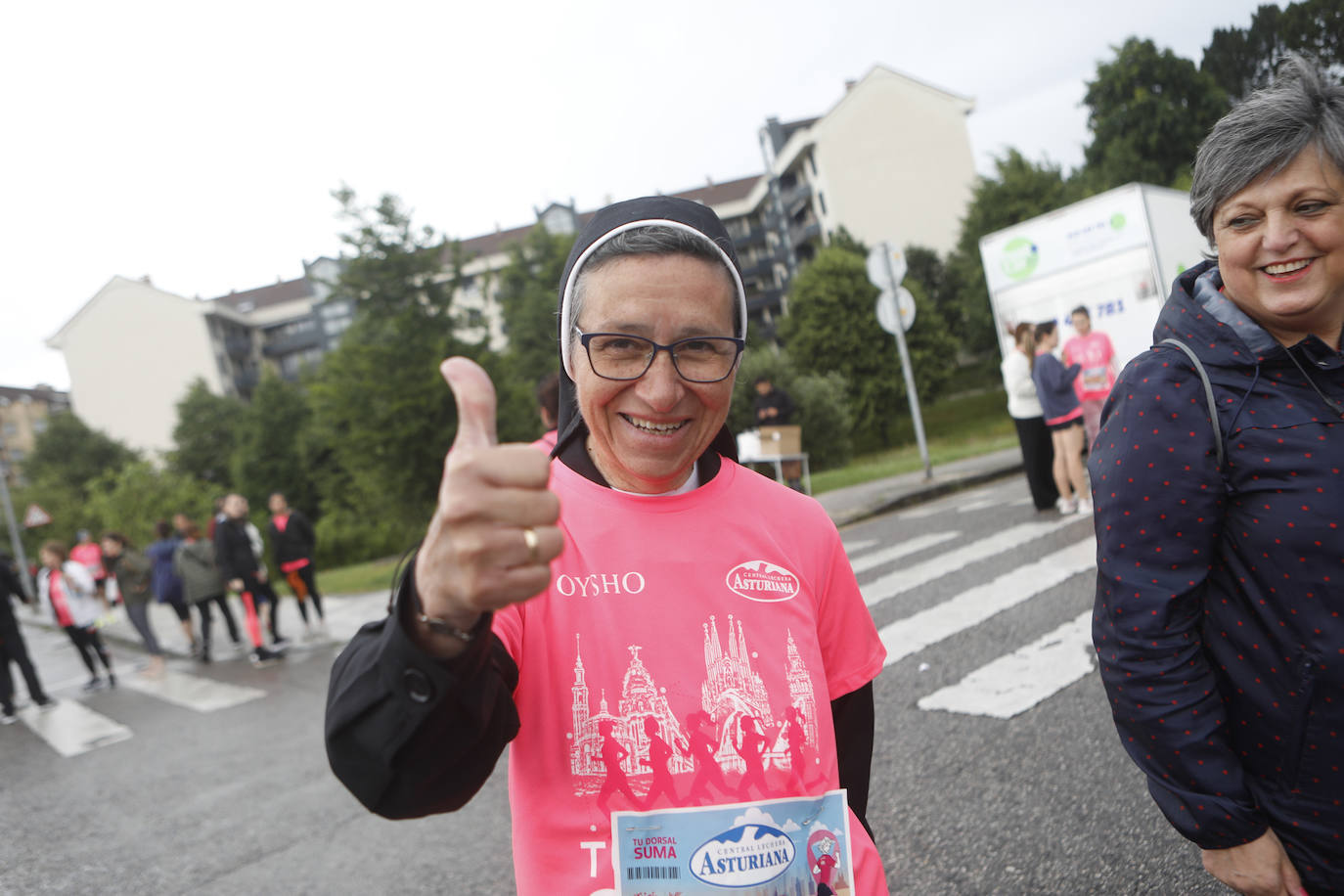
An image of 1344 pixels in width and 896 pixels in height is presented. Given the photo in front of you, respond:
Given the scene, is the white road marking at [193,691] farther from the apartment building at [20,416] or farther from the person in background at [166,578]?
the apartment building at [20,416]

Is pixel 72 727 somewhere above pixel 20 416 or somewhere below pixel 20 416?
below

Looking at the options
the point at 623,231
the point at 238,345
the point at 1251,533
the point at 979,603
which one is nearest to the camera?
the point at 623,231

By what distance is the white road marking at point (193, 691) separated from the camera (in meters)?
8.71

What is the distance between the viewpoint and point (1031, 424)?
913 centimetres

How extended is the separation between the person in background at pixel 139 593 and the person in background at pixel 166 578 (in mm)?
141

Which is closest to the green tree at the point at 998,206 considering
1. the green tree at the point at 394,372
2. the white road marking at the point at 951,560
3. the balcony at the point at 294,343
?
the green tree at the point at 394,372

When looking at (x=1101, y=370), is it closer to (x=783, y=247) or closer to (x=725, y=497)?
(x=725, y=497)

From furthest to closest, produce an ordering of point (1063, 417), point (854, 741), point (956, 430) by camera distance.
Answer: point (956, 430) < point (1063, 417) < point (854, 741)

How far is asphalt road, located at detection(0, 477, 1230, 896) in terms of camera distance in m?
3.04

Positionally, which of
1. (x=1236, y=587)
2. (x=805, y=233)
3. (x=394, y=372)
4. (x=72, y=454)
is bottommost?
(x=1236, y=587)

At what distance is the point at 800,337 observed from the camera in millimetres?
37062

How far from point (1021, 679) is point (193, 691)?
29.5 feet

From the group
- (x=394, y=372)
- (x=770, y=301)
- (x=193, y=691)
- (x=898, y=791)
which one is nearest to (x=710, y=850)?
(x=898, y=791)

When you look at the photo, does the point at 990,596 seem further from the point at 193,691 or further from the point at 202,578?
the point at 202,578
